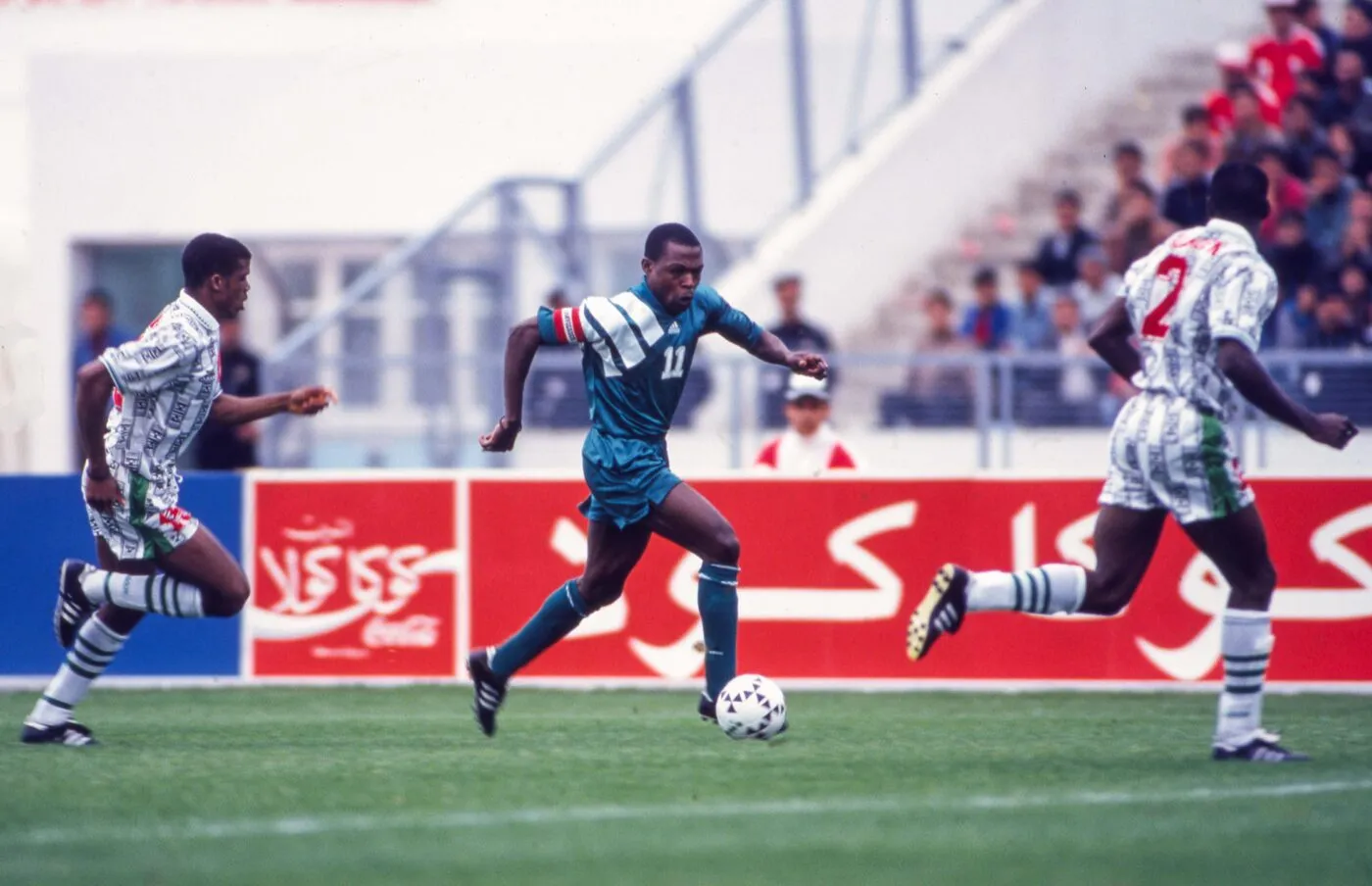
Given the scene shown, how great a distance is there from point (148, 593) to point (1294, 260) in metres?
9.16

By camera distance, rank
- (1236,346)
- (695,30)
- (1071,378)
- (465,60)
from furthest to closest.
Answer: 1. (465,60)
2. (695,30)
3. (1071,378)
4. (1236,346)

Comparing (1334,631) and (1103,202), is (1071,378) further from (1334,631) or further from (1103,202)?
(1103,202)

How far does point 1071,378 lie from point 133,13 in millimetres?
13061

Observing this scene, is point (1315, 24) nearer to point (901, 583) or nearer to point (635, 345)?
point (901, 583)

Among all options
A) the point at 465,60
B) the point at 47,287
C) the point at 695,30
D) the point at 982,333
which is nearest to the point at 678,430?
the point at 982,333

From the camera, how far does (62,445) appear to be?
2181 centimetres

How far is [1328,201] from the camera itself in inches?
617

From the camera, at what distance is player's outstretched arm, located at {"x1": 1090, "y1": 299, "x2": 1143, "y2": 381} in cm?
820

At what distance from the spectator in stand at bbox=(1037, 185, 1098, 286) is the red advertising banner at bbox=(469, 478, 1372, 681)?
4593 millimetres

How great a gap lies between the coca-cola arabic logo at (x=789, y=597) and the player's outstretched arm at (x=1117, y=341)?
3875 millimetres

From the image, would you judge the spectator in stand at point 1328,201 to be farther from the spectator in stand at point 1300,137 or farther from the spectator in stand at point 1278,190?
the spectator in stand at point 1300,137

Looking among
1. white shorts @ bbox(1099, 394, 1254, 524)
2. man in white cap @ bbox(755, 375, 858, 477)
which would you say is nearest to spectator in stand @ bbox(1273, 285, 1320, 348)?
man in white cap @ bbox(755, 375, 858, 477)

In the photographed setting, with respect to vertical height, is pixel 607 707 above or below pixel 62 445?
below

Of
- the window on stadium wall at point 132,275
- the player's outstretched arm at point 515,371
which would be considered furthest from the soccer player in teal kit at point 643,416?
the window on stadium wall at point 132,275
